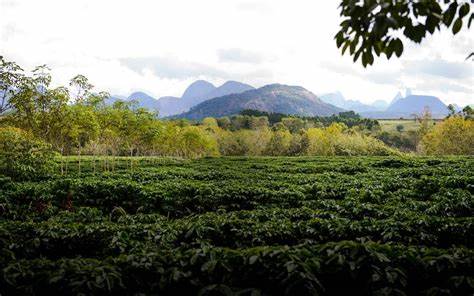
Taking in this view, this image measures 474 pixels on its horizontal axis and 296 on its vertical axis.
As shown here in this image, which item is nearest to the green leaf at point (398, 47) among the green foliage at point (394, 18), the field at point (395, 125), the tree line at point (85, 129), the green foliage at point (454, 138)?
the green foliage at point (394, 18)

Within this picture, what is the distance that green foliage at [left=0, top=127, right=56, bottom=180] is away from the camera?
21.5 meters

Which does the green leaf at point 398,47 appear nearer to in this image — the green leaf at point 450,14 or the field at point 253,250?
the green leaf at point 450,14

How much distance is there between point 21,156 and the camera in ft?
70.9

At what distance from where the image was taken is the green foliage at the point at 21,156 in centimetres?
2152

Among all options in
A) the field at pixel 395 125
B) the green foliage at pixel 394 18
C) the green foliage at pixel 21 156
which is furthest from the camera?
the field at pixel 395 125

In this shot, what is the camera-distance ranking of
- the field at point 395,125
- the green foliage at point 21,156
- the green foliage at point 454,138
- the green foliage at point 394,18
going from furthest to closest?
the field at point 395,125 < the green foliage at point 454,138 < the green foliage at point 21,156 < the green foliage at point 394,18

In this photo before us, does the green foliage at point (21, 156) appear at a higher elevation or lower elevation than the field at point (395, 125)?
lower

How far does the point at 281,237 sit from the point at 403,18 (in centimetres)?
484

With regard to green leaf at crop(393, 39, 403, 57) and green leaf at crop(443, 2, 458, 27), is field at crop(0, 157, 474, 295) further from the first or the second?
green leaf at crop(443, 2, 458, 27)

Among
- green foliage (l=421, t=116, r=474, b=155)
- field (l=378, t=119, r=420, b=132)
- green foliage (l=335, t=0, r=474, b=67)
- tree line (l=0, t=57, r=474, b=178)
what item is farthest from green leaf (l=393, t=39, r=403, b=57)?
field (l=378, t=119, r=420, b=132)

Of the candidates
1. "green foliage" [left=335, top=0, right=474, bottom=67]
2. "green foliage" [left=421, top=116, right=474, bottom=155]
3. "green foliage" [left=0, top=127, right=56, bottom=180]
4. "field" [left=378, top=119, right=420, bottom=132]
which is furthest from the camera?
"field" [left=378, top=119, right=420, bottom=132]

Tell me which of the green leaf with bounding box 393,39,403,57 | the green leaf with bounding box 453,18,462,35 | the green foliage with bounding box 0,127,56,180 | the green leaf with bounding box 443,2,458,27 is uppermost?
the green leaf with bounding box 443,2,458,27

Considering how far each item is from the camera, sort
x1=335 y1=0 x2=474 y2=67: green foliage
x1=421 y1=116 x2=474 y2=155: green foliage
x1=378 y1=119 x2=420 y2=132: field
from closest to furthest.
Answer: x1=335 y1=0 x2=474 y2=67: green foliage < x1=421 y1=116 x2=474 y2=155: green foliage < x1=378 y1=119 x2=420 y2=132: field

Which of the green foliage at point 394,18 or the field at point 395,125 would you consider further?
the field at point 395,125
